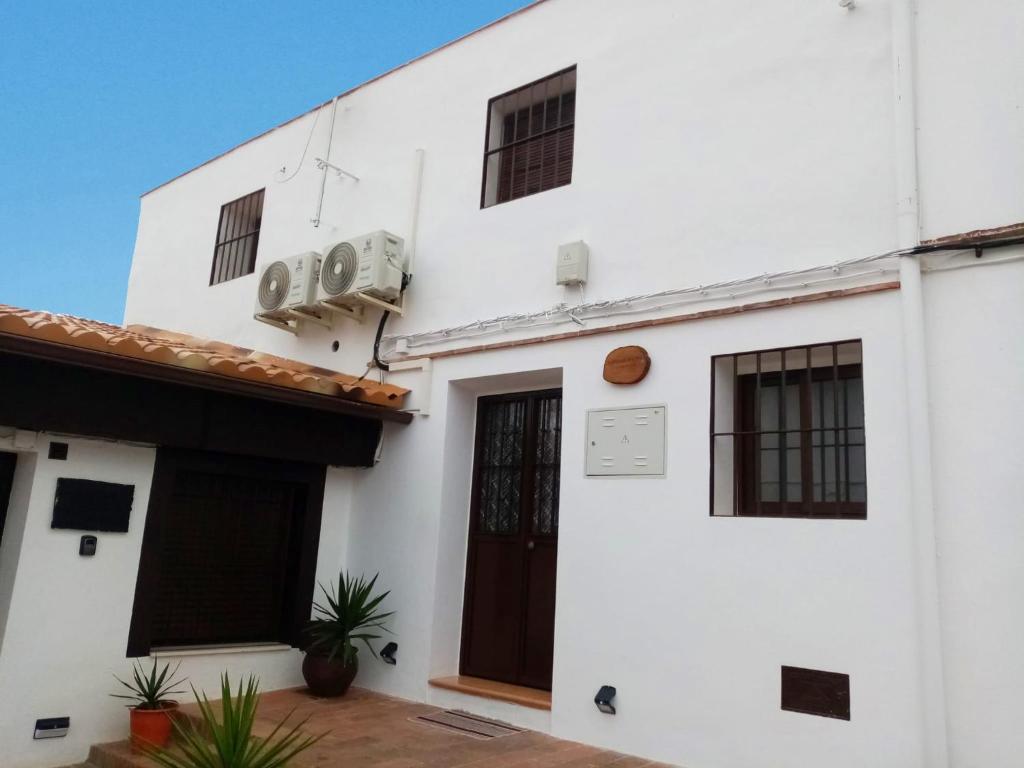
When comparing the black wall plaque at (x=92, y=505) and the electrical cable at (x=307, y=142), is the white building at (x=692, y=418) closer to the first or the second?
the black wall plaque at (x=92, y=505)

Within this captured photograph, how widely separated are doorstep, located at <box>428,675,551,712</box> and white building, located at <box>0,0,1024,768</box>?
0.07 m

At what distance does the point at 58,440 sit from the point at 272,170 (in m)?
5.22

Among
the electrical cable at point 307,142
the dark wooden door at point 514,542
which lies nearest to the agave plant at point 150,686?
the dark wooden door at point 514,542

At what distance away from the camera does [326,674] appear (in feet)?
22.2

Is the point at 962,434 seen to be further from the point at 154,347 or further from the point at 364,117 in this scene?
the point at 364,117

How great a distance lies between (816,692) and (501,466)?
3.25 meters

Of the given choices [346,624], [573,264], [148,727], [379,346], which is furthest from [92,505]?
[573,264]

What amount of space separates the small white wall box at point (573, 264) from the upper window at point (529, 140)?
871 millimetres

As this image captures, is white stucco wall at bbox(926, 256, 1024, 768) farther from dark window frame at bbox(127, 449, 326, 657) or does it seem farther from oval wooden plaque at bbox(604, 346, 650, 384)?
dark window frame at bbox(127, 449, 326, 657)

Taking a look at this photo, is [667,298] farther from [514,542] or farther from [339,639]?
[339,639]

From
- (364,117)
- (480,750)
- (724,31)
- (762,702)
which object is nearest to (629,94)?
(724,31)

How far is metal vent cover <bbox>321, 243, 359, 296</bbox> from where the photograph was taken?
782cm

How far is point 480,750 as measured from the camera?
5496mm

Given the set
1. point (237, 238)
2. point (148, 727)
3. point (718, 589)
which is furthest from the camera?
point (237, 238)
